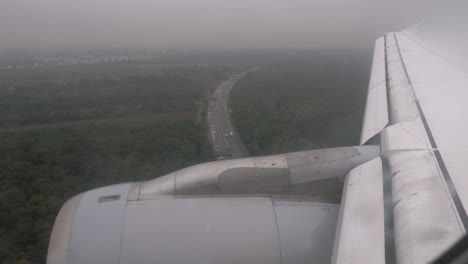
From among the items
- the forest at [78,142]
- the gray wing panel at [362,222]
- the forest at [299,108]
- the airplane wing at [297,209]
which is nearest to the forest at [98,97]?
the forest at [78,142]

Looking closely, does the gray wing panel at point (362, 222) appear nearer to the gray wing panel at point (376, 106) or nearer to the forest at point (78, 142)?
the gray wing panel at point (376, 106)

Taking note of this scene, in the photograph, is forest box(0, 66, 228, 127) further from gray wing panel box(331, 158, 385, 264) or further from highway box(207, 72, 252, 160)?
gray wing panel box(331, 158, 385, 264)

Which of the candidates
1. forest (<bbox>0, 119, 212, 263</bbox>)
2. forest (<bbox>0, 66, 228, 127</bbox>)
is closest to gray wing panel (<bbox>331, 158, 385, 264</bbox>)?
forest (<bbox>0, 119, 212, 263</bbox>)

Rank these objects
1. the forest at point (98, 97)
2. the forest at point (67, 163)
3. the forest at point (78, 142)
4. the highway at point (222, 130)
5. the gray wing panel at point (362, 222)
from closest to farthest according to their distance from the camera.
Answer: the gray wing panel at point (362, 222), the forest at point (67, 163), the forest at point (78, 142), the highway at point (222, 130), the forest at point (98, 97)

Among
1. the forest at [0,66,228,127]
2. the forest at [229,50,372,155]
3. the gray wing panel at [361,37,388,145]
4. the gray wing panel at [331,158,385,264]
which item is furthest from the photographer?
the forest at [0,66,228,127]

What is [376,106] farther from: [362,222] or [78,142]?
[78,142]

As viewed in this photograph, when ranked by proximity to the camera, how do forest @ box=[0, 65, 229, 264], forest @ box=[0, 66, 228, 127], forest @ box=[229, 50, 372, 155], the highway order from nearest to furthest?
forest @ box=[0, 65, 229, 264] < the highway < forest @ box=[229, 50, 372, 155] < forest @ box=[0, 66, 228, 127]
